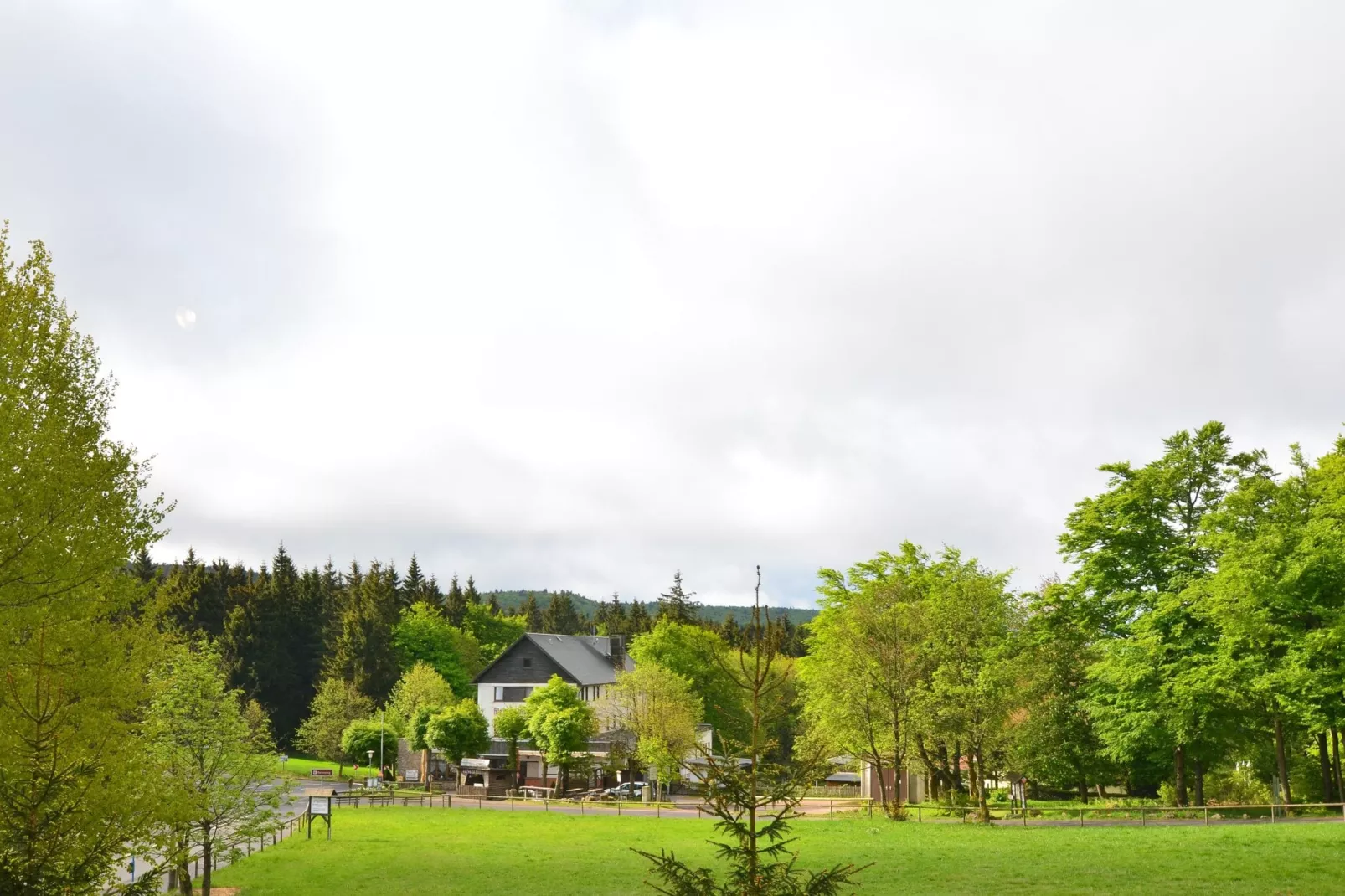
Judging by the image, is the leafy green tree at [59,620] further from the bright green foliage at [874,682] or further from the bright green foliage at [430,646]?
the bright green foliage at [430,646]

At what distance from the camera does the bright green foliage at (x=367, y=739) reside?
260ft

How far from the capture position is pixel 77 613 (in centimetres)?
1734

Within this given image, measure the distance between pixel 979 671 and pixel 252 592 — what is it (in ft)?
274

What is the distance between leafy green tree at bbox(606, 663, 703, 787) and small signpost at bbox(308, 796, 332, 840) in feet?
62.8

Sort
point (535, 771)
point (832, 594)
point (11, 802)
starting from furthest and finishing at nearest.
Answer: point (535, 771) < point (832, 594) < point (11, 802)

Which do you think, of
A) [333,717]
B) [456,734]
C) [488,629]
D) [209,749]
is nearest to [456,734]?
[456,734]

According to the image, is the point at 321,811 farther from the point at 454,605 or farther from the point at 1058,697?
the point at 454,605

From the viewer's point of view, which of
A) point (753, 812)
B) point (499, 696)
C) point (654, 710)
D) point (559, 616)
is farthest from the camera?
point (559, 616)

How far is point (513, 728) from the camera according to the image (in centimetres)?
6969

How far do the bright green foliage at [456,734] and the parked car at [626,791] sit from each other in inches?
440

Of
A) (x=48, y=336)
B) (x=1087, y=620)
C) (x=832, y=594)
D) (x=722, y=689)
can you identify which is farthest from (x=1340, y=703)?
(x=722, y=689)

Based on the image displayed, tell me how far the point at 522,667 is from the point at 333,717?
17.5m

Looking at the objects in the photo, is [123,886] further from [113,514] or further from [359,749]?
[359,749]

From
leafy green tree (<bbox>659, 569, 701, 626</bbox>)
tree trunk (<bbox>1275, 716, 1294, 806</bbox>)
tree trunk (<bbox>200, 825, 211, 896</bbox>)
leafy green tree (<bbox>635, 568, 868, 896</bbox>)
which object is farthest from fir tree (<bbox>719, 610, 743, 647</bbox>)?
leafy green tree (<bbox>635, 568, 868, 896</bbox>)
